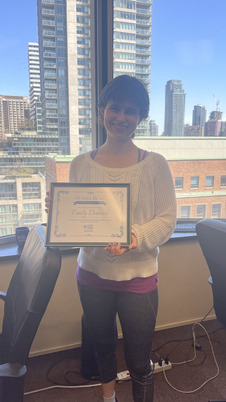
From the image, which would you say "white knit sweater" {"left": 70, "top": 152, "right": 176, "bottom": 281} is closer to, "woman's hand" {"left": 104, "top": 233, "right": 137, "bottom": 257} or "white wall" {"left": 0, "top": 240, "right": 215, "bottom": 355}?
"woman's hand" {"left": 104, "top": 233, "right": 137, "bottom": 257}

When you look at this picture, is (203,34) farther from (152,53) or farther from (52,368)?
(52,368)

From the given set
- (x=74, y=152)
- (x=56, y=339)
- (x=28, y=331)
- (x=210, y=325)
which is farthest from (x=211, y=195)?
(x=28, y=331)

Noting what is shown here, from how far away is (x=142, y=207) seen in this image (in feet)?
3.45

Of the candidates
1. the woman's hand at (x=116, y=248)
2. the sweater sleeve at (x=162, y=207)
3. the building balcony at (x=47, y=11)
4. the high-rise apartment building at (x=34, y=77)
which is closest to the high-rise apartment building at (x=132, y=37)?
the building balcony at (x=47, y=11)

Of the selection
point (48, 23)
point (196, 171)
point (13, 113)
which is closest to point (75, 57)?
point (48, 23)

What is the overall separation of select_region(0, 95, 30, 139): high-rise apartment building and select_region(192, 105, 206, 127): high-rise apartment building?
4.32ft

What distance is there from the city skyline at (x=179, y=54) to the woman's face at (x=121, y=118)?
1108 mm

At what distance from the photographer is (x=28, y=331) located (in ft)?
2.80

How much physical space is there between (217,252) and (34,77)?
1690 mm

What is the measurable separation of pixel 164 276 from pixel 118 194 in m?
1.27

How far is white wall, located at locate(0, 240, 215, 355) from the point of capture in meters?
1.83

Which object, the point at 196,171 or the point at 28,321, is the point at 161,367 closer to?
the point at 28,321

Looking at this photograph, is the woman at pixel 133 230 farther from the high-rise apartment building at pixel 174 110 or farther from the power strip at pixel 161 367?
the high-rise apartment building at pixel 174 110

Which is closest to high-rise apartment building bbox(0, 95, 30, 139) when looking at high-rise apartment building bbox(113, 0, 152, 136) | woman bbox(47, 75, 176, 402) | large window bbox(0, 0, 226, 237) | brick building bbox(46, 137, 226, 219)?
large window bbox(0, 0, 226, 237)
